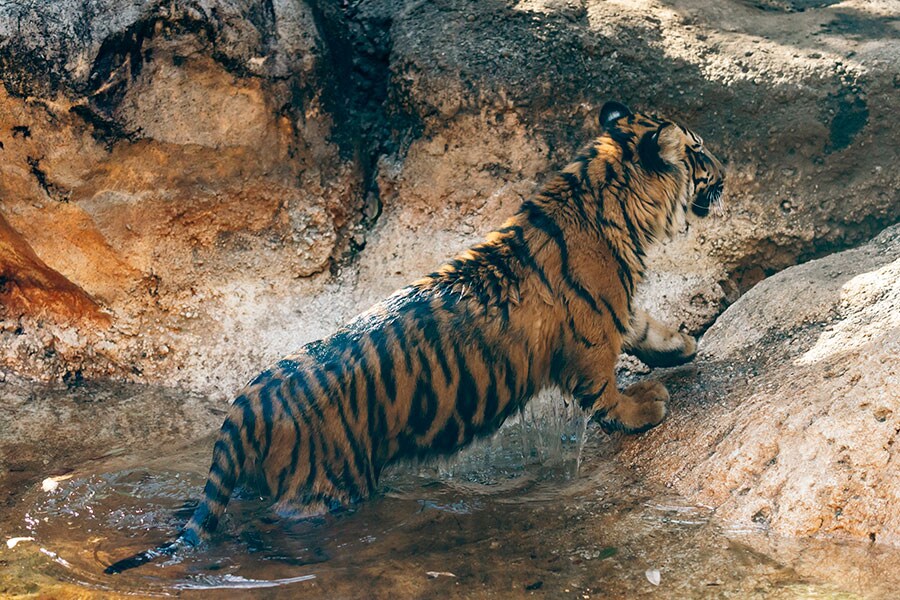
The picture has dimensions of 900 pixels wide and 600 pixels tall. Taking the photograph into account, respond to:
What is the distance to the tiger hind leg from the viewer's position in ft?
14.4

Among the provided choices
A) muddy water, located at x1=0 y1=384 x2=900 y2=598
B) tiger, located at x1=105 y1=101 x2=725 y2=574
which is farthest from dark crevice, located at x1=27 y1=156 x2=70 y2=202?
tiger, located at x1=105 y1=101 x2=725 y2=574

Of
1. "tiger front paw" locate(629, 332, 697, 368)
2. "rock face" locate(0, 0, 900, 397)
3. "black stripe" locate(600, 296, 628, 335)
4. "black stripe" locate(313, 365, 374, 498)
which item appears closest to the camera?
"black stripe" locate(313, 365, 374, 498)

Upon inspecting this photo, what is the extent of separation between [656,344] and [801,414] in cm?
97

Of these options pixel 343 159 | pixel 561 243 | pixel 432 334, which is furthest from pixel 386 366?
pixel 343 159

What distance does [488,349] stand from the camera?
3877 mm

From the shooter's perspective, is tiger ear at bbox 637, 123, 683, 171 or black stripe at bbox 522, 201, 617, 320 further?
tiger ear at bbox 637, 123, 683, 171

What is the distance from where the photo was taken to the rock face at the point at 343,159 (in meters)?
4.97

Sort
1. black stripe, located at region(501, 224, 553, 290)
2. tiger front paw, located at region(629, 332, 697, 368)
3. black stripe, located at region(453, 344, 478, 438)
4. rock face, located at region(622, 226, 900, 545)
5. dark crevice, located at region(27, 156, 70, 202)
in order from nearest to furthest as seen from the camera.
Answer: rock face, located at region(622, 226, 900, 545) < black stripe, located at region(453, 344, 478, 438) < black stripe, located at region(501, 224, 553, 290) < tiger front paw, located at region(629, 332, 697, 368) < dark crevice, located at region(27, 156, 70, 202)

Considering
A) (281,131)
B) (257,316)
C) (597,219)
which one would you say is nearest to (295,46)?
(281,131)

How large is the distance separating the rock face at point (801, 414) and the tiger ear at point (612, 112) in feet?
3.68

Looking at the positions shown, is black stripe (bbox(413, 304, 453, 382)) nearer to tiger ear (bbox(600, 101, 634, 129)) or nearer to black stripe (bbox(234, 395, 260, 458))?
black stripe (bbox(234, 395, 260, 458))

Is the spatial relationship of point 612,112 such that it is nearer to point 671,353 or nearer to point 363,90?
point 671,353

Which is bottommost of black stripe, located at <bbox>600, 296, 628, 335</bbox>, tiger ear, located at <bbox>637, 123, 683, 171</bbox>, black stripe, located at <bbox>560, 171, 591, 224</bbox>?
black stripe, located at <bbox>600, 296, 628, 335</bbox>

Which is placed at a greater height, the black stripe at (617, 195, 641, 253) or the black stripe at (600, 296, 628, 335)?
the black stripe at (617, 195, 641, 253)
